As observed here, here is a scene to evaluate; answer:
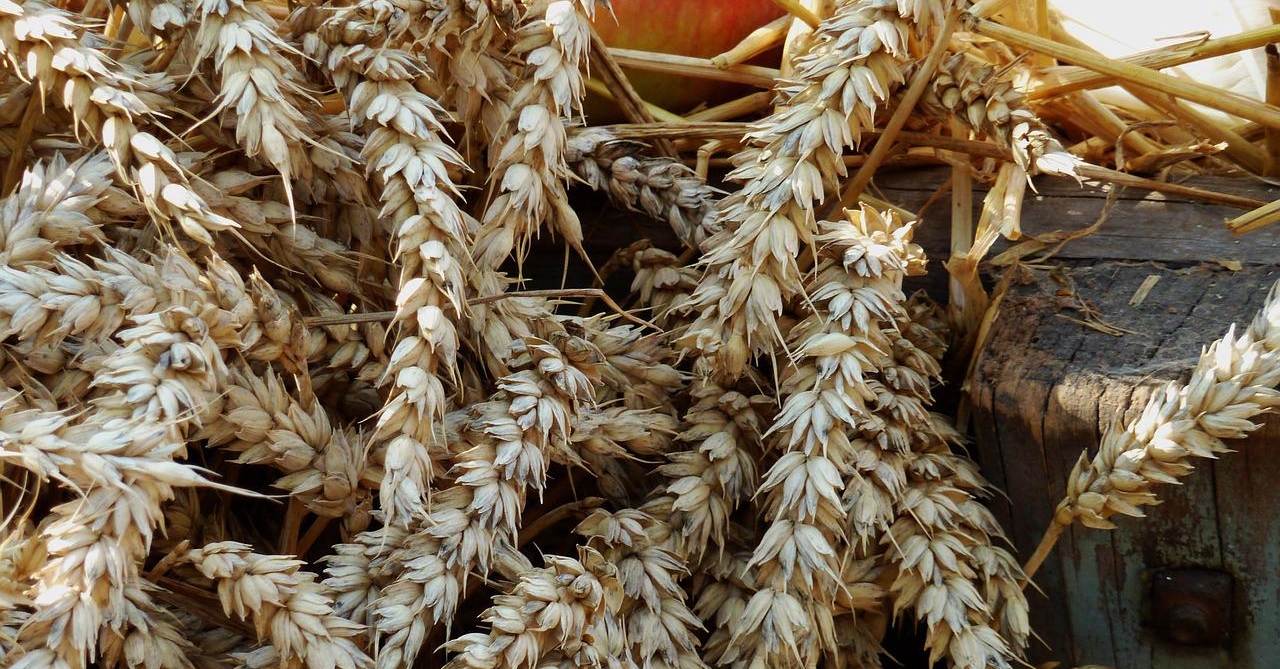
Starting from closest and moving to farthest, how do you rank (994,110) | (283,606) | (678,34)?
(283,606) → (994,110) → (678,34)

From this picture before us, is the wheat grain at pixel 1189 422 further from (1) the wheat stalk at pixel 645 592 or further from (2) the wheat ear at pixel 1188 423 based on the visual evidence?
(1) the wheat stalk at pixel 645 592

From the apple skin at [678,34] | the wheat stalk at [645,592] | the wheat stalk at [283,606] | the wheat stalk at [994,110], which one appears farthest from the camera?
the apple skin at [678,34]

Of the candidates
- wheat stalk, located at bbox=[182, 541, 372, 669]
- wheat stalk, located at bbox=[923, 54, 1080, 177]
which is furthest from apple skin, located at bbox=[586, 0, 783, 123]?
wheat stalk, located at bbox=[182, 541, 372, 669]

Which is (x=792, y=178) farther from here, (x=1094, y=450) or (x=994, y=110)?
(x=1094, y=450)

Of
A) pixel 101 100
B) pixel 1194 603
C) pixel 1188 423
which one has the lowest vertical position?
pixel 1194 603

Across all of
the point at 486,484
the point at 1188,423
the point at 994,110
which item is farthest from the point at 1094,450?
the point at 486,484

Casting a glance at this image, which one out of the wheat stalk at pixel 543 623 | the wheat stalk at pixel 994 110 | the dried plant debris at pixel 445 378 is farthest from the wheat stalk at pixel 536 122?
the wheat stalk at pixel 994 110
